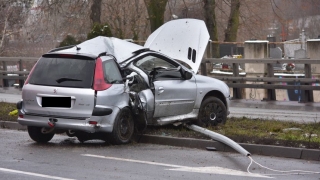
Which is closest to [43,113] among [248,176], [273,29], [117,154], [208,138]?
[117,154]

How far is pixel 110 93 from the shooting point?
34.8ft

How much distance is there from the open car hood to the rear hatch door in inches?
13.5

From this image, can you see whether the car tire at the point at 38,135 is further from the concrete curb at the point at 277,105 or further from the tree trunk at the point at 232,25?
the tree trunk at the point at 232,25

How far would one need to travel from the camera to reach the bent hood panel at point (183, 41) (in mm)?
13156

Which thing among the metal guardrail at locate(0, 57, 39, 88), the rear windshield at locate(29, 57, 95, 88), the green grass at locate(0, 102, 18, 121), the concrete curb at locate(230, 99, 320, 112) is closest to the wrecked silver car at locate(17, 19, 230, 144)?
the rear windshield at locate(29, 57, 95, 88)

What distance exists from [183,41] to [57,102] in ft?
11.9

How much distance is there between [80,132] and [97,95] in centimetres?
104

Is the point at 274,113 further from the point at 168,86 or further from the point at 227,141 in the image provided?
the point at 227,141

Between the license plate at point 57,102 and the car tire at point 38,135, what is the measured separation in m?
0.78

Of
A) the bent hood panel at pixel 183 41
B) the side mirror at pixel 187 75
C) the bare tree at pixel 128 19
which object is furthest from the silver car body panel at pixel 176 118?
the bare tree at pixel 128 19

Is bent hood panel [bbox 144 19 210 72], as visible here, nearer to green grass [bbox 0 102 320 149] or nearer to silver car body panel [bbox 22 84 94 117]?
green grass [bbox 0 102 320 149]

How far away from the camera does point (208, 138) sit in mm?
11125

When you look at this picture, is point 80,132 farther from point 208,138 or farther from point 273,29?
point 273,29

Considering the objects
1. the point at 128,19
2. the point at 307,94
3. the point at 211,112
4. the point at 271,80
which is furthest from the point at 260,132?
the point at 128,19
